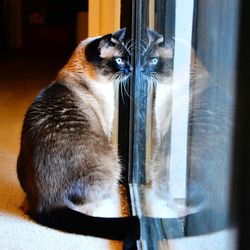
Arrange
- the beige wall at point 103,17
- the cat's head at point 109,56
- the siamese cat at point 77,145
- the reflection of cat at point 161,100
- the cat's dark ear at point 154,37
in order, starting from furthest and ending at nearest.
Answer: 1. the beige wall at point 103,17
2. the cat's head at point 109,56
3. the siamese cat at point 77,145
4. the cat's dark ear at point 154,37
5. the reflection of cat at point 161,100

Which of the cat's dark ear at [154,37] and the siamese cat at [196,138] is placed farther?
the cat's dark ear at [154,37]

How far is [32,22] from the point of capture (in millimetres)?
5531

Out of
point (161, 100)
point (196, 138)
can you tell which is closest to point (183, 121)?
point (196, 138)

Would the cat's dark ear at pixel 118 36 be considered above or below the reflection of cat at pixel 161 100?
above

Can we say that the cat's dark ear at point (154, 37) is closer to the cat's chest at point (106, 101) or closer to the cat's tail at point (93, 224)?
the cat's chest at point (106, 101)

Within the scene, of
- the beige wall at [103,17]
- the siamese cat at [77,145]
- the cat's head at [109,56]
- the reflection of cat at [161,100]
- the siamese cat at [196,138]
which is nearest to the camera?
the siamese cat at [196,138]

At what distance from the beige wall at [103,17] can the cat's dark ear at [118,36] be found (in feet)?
0.74

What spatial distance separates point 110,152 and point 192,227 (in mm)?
712

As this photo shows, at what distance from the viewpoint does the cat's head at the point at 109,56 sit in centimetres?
158

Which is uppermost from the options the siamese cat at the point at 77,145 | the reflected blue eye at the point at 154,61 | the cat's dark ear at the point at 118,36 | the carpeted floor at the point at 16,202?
the cat's dark ear at the point at 118,36

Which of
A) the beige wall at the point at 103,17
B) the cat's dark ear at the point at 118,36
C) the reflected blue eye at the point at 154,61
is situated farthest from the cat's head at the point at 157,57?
the beige wall at the point at 103,17

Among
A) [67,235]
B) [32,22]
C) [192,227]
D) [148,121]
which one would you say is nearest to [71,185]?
[67,235]

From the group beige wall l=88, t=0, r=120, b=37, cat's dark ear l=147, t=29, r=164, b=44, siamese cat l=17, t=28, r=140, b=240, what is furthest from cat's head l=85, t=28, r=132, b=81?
beige wall l=88, t=0, r=120, b=37

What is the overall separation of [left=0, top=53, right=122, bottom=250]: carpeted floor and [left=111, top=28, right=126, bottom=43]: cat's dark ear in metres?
0.50
